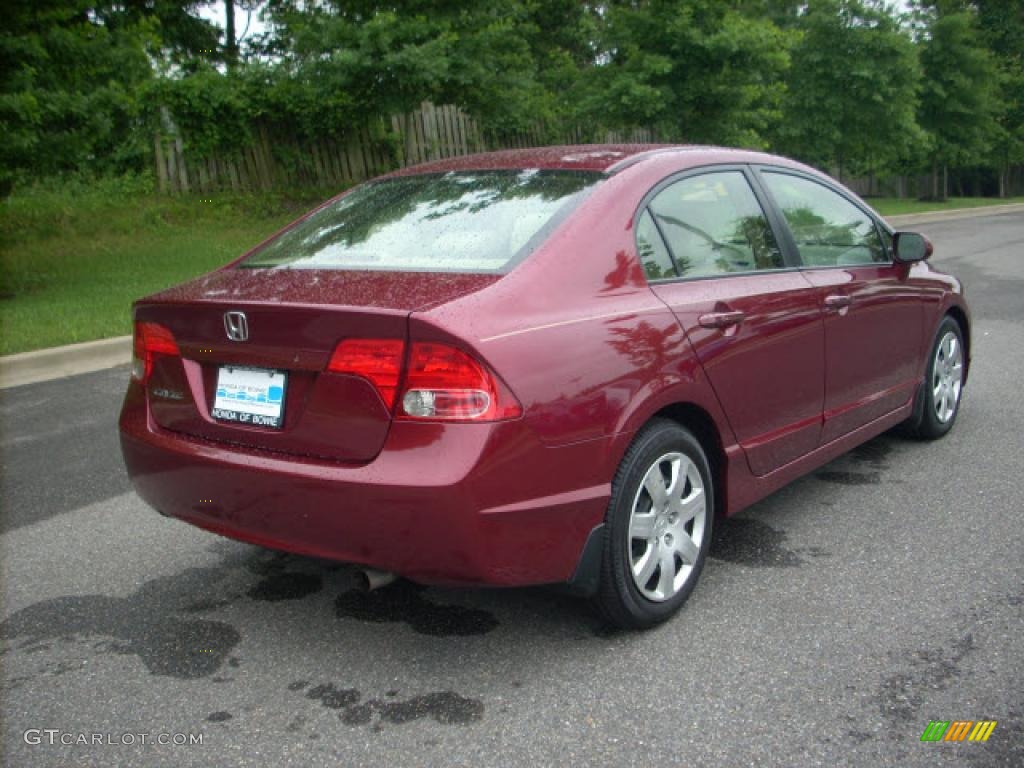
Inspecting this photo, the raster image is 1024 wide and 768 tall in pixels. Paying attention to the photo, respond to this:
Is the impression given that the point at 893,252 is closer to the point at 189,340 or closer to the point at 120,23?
the point at 189,340

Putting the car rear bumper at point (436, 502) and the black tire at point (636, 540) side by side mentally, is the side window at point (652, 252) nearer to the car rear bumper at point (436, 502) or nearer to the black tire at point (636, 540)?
the black tire at point (636, 540)

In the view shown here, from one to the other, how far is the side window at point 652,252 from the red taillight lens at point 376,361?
39.6 inches

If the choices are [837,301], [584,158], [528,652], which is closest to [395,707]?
[528,652]

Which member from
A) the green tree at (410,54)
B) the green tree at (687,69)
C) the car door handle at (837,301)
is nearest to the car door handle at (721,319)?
the car door handle at (837,301)

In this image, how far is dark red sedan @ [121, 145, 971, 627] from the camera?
2668 millimetres

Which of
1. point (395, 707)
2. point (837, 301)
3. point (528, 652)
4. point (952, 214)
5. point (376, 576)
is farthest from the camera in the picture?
point (952, 214)

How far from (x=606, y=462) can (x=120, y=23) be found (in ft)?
36.4

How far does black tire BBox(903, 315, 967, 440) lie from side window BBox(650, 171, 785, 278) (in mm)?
1659

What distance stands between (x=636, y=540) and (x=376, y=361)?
105cm

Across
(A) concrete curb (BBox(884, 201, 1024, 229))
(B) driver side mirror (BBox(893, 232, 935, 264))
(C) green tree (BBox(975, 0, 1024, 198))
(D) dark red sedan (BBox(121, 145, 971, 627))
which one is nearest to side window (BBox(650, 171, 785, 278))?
(D) dark red sedan (BBox(121, 145, 971, 627))

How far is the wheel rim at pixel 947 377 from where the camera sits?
17.1ft

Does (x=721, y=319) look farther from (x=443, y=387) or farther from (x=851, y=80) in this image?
(x=851, y=80)

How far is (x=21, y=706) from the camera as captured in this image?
9.12ft

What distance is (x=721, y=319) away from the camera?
3.40 m
